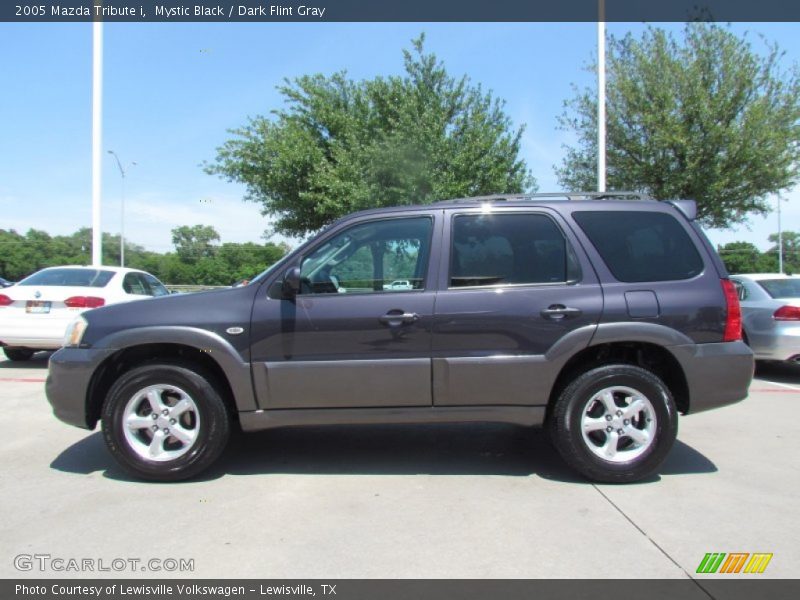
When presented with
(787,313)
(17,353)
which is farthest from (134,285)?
(787,313)

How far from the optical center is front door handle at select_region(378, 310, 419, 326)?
13.5 feet

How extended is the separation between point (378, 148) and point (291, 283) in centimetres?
1198

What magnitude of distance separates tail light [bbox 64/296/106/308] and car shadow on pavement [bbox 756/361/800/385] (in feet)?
31.4

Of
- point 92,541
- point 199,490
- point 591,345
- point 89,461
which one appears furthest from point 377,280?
point 89,461

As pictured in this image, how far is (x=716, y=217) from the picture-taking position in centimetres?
1634

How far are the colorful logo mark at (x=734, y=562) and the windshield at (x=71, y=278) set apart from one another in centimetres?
872

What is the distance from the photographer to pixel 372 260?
4383 millimetres

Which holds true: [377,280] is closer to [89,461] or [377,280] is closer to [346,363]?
[346,363]

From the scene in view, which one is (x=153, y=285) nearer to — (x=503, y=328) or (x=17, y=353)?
(x=17, y=353)

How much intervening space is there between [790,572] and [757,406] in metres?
4.24

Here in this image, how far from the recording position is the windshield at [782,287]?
26.7 feet
